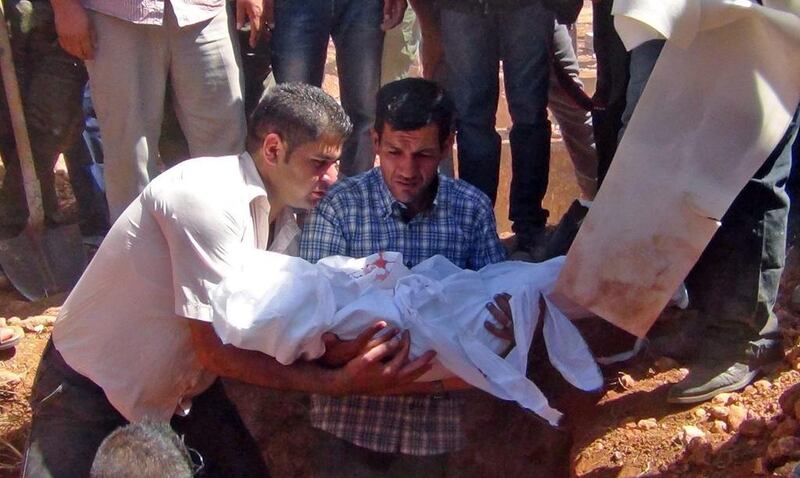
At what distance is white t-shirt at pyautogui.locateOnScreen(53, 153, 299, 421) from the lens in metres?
3.00

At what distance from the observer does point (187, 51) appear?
420 cm

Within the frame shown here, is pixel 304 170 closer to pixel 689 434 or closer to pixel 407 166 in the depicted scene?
pixel 407 166

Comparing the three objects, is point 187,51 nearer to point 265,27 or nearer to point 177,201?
point 265,27

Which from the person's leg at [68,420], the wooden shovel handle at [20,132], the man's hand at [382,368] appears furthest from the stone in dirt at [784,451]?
the wooden shovel handle at [20,132]

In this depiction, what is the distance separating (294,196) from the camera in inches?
130

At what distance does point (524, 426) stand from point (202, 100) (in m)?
1.72

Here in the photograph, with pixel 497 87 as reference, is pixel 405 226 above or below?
below

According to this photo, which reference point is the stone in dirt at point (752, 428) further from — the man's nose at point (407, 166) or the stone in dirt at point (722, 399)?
the man's nose at point (407, 166)

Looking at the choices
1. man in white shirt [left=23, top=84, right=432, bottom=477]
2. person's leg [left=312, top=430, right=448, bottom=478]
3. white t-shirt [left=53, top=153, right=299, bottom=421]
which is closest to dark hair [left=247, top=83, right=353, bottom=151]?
man in white shirt [left=23, top=84, right=432, bottom=477]

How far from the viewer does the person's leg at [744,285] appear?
3248 millimetres

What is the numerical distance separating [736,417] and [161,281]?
5.57 feet

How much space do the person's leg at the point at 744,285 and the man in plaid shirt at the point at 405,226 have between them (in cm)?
70

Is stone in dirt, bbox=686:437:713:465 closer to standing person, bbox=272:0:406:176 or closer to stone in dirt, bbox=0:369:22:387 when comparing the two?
standing person, bbox=272:0:406:176

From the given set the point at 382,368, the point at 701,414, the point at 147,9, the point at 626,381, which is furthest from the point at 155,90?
the point at 701,414
